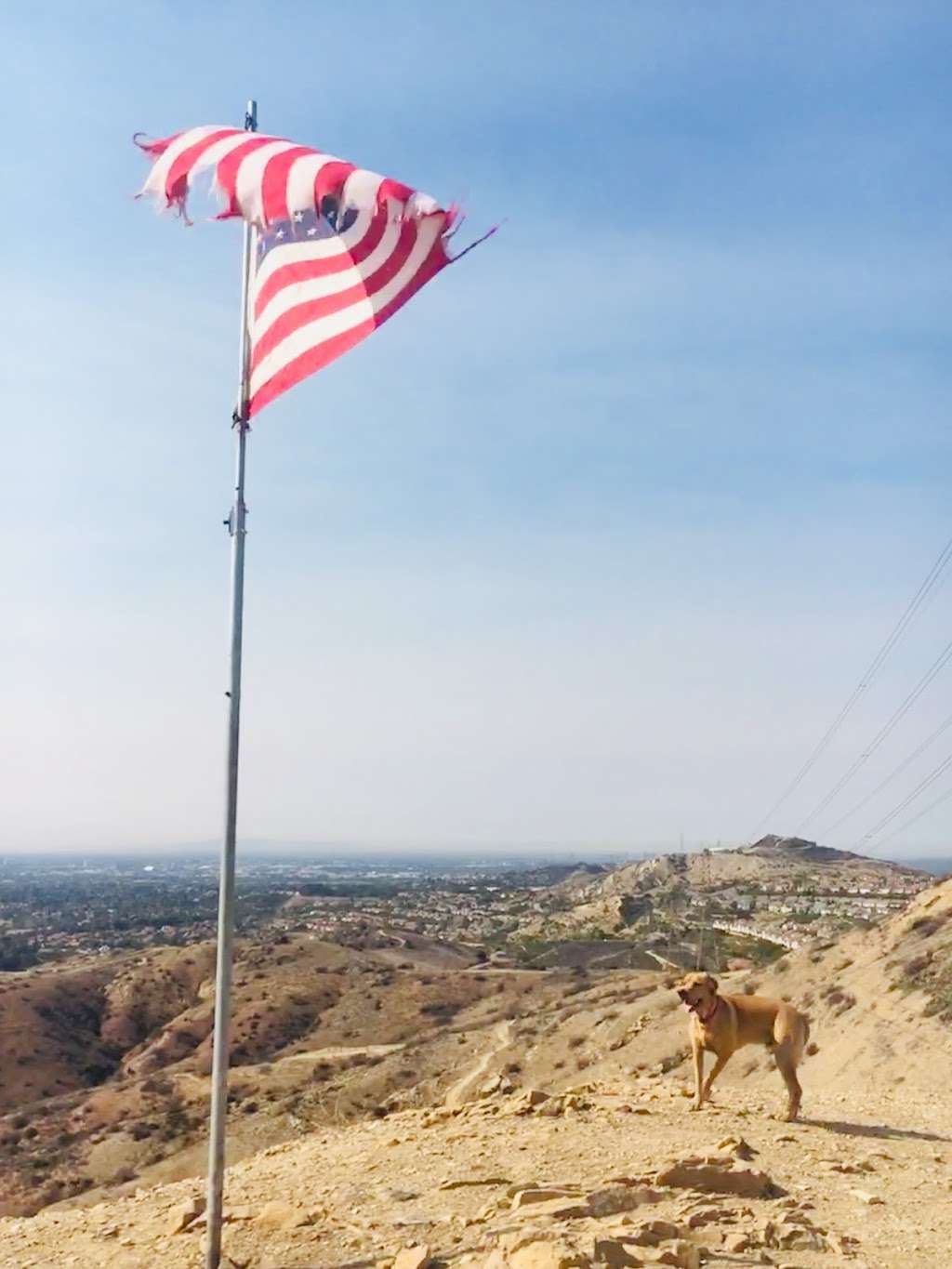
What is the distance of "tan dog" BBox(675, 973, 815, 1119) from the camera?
12.4 meters

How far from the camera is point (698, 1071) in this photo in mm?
12773

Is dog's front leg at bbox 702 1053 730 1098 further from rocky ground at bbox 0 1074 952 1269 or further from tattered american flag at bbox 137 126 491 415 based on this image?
tattered american flag at bbox 137 126 491 415

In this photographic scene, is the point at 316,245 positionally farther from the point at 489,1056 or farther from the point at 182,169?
the point at 489,1056

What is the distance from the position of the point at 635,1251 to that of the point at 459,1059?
106 feet

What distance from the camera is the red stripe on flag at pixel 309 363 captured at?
29.5 ft

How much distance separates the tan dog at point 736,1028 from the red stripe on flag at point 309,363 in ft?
26.3

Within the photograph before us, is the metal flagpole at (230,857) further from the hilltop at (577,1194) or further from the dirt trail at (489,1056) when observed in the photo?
the dirt trail at (489,1056)

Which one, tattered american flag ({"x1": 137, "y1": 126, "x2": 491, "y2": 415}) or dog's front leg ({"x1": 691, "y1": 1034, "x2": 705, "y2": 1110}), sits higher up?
tattered american flag ({"x1": 137, "y1": 126, "x2": 491, "y2": 415})

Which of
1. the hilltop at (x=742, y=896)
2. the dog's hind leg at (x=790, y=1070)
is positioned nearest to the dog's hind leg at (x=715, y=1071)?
the dog's hind leg at (x=790, y=1070)

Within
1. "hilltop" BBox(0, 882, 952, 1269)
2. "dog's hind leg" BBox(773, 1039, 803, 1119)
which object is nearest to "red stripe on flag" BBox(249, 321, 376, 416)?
"hilltop" BBox(0, 882, 952, 1269)

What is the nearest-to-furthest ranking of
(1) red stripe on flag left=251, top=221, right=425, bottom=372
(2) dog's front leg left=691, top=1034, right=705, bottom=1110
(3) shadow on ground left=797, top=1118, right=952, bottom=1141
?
(1) red stripe on flag left=251, top=221, right=425, bottom=372
(3) shadow on ground left=797, top=1118, right=952, bottom=1141
(2) dog's front leg left=691, top=1034, right=705, bottom=1110

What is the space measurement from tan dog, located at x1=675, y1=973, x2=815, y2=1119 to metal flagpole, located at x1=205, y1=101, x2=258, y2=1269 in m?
5.96

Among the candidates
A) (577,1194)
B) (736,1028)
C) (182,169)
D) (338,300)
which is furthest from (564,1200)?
(182,169)

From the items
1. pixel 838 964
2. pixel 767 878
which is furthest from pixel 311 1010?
pixel 767 878
